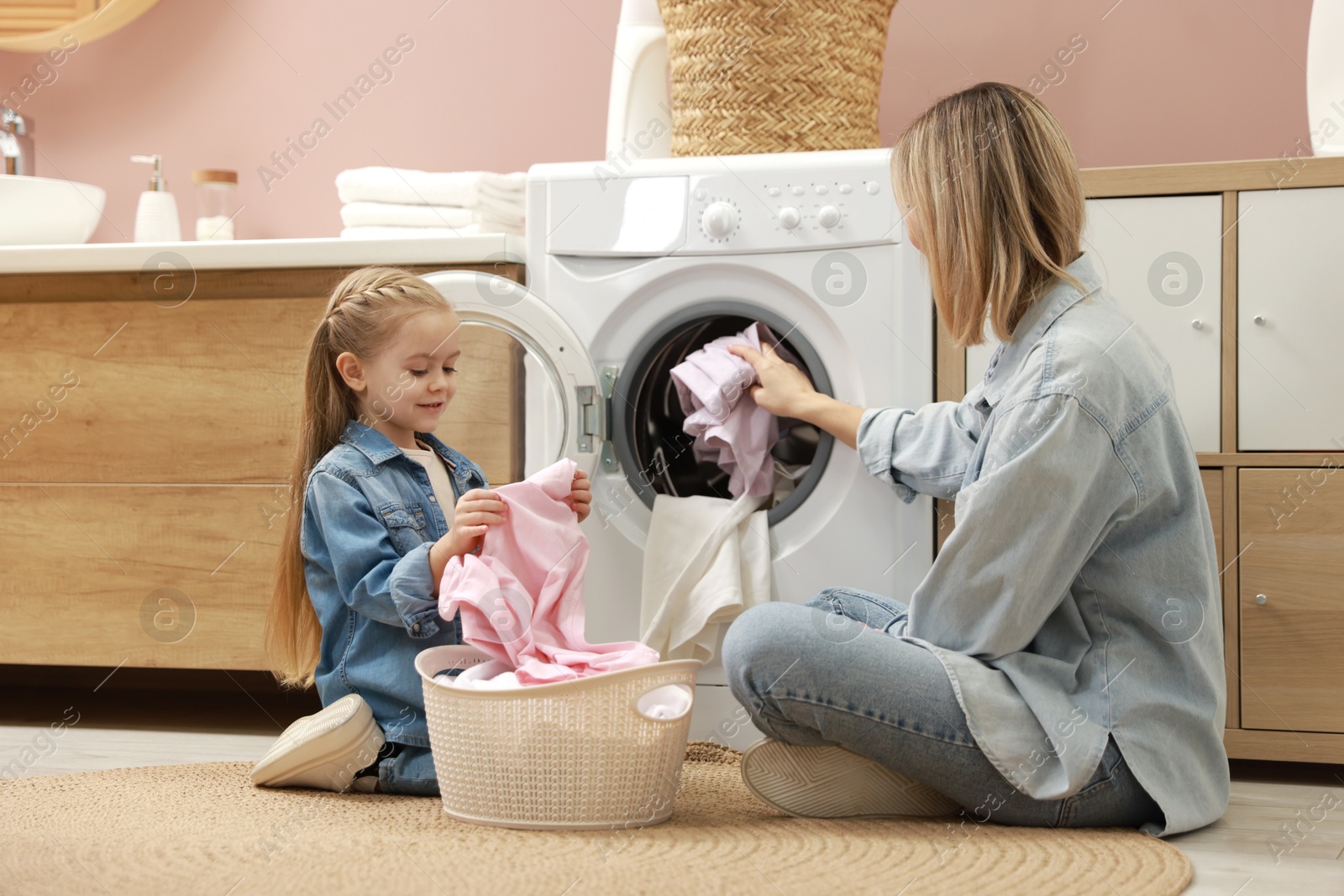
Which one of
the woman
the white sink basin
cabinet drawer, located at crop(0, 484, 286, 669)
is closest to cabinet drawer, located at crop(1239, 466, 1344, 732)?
the woman

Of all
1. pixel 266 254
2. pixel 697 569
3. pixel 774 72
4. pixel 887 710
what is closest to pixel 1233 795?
pixel 887 710

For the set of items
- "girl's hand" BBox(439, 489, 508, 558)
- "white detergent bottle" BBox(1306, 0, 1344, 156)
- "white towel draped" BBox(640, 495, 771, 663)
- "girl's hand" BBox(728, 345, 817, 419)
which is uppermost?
"white detergent bottle" BBox(1306, 0, 1344, 156)

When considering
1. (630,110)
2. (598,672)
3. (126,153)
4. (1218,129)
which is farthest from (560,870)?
(126,153)

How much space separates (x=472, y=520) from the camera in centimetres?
132

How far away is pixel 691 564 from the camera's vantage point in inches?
65.2

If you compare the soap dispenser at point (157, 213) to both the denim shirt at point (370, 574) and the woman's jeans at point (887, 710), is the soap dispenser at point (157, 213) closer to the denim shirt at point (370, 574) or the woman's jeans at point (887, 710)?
the denim shirt at point (370, 574)

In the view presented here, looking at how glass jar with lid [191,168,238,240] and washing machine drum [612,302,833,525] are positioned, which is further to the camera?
glass jar with lid [191,168,238,240]

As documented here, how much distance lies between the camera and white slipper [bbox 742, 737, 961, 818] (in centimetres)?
129

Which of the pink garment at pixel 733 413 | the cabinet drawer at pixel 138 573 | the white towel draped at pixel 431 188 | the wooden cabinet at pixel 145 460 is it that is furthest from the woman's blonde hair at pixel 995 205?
the cabinet drawer at pixel 138 573

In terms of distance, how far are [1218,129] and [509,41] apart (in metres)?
1.42

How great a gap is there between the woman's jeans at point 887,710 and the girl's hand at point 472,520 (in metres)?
0.32

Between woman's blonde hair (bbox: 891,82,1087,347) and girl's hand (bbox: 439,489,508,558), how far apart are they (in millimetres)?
566

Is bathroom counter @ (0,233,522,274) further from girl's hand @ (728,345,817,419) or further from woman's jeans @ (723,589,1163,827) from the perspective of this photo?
woman's jeans @ (723,589,1163,827)

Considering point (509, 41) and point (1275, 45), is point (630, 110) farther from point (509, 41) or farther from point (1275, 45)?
point (1275, 45)
